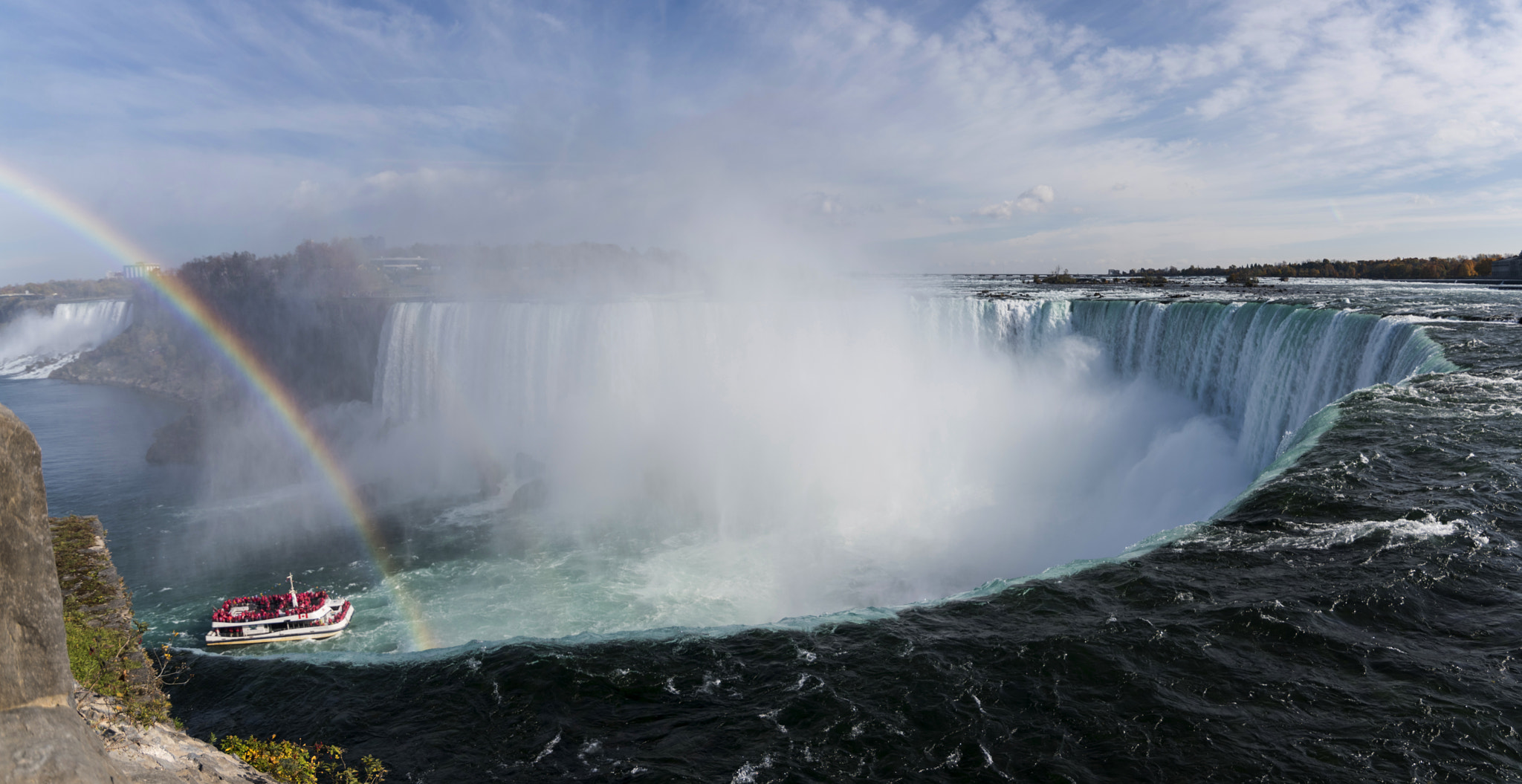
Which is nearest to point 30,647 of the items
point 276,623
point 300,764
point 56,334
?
point 300,764

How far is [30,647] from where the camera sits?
2.71 metres

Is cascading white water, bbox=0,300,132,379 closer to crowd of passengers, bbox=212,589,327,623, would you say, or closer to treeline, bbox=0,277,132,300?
treeline, bbox=0,277,132,300

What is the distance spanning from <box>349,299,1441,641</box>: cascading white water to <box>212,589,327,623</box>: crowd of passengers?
99.8 inches

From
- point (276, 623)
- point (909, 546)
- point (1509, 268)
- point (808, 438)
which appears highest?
point (1509, 268)

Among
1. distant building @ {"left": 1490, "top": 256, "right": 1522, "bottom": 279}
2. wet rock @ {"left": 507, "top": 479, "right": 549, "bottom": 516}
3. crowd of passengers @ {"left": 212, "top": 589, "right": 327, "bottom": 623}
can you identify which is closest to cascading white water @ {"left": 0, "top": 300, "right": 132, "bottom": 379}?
wet rock @ {"left": 507, "top": 479, "right": 549, "bottom": 516}

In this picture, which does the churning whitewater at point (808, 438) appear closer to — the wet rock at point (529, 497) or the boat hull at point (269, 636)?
the wet rock at point (529, 497)

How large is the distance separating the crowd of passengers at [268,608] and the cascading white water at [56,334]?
6939 centimetres

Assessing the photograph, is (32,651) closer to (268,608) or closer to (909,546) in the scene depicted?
(268,608)

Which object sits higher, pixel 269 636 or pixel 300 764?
pixel 300 764

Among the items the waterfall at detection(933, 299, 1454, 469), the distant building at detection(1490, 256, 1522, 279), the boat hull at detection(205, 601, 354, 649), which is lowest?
the boat hull at detection(205, 601, 354, 649)

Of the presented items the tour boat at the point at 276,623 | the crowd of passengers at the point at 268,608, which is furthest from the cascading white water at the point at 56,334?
the tour boat at the point at 276,623

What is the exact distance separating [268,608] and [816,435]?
1717 cm

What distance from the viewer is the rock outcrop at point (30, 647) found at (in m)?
2.60

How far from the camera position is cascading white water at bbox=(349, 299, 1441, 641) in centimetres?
1694
